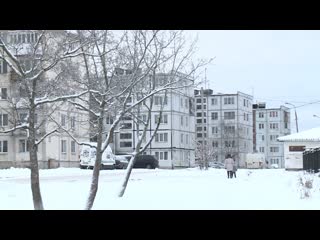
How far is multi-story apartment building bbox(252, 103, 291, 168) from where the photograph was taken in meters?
126

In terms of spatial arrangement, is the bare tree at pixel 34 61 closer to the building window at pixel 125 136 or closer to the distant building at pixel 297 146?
the distant building at pixel 297 146

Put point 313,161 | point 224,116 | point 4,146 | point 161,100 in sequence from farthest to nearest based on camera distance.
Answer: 1. point 224,116
2. point 4,146
3. point 313,161
4. point 161,100

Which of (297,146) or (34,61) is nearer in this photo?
(34,61)

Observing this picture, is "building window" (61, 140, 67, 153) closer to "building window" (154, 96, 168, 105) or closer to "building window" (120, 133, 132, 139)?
"building window" (120, 133, 132, 139)

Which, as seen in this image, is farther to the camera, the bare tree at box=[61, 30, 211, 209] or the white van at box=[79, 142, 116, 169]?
the white van at box=[79, 142, 116, 169]

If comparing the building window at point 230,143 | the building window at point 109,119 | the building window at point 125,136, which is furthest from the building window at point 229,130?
the building window at point 109,119

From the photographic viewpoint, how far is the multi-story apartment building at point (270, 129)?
12630 centimetres

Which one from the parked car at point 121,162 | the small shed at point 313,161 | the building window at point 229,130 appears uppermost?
the building window at point 229,130

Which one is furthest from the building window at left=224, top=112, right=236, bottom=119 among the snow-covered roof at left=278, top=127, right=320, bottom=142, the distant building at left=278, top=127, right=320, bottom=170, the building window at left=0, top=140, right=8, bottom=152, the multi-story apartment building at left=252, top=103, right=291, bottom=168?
the building window at left=0, top=140, right=8, bottom=152

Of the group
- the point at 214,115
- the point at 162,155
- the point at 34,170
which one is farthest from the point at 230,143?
the point at 34,170

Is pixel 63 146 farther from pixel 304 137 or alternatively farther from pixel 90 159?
pixel 304 137

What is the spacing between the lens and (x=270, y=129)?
129 meters
